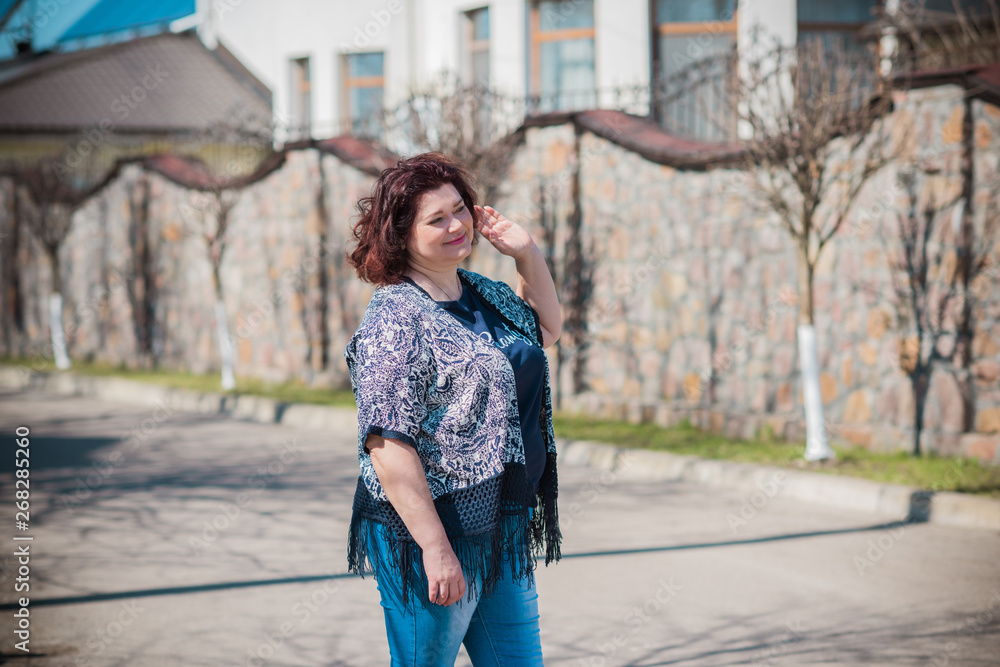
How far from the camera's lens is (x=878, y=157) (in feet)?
26.7

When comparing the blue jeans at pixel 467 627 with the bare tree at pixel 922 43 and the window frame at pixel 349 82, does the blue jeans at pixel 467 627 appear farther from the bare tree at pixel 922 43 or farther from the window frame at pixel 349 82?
the window frame at pixel 349 82

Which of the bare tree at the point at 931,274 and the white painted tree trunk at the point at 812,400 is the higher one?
the bare tree at the point at 931,274

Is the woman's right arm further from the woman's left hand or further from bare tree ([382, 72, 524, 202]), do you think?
bare tree ([382, 72, 524, 202])

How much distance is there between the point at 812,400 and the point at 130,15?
591cm

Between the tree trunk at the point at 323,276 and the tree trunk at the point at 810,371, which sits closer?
the tree trunk at the point at 810,371

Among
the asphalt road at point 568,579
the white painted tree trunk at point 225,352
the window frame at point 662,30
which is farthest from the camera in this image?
the window frame at point 662,30

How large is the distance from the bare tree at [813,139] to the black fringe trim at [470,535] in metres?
5.61

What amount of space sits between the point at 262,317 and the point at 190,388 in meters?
1.54

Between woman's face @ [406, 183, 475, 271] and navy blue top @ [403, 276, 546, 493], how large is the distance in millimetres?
81

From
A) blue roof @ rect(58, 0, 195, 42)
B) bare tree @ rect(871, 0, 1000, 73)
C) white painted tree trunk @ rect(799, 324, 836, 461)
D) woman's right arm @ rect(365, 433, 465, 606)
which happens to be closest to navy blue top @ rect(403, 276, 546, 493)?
woman's right arm @ rect(365, 433, 465, 606)

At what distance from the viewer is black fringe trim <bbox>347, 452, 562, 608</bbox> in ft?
8.76

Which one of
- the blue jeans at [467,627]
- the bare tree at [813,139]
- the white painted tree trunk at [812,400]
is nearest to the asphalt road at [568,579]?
the white painted tree trunk at [812,400]

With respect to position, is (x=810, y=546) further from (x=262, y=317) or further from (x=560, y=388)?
(x=262, y=317)

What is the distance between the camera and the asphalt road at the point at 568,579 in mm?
4695
